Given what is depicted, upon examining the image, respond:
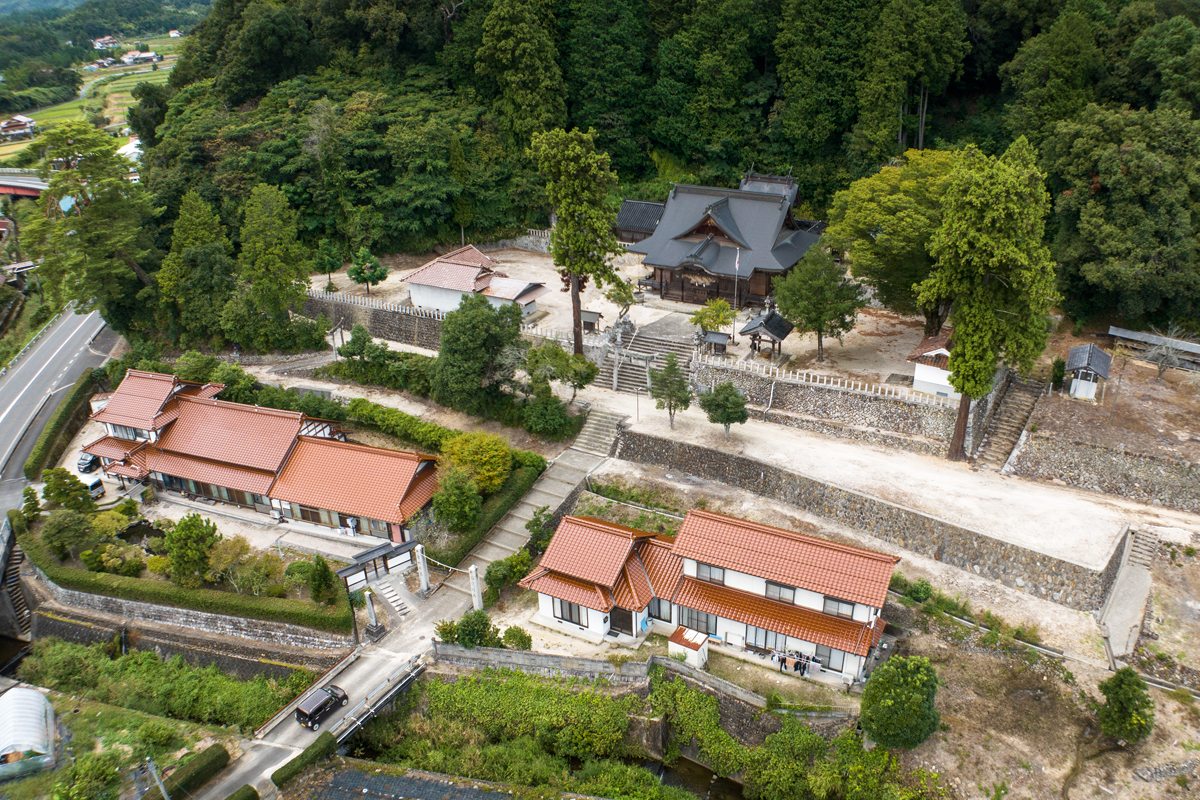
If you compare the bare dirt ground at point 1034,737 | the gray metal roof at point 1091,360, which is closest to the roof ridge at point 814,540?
the bare dirt ground at point 1034,737

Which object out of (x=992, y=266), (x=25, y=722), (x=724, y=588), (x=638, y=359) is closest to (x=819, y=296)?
(x=992, y=266)

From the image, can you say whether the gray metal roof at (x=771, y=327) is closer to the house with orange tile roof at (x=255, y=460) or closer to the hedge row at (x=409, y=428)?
the hedge row at (x=409, y=428)

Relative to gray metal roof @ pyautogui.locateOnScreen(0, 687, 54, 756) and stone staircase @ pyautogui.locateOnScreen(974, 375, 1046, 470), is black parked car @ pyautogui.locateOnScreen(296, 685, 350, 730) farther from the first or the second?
stone staircase @ pyautogui.locateOnScreen(974, 375, 1046, 470)

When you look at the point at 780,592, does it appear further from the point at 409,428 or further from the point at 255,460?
the point at 255,460

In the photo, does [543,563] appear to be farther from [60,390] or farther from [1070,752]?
[60,390]

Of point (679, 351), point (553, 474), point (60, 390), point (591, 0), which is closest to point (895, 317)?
point (679, 351)
